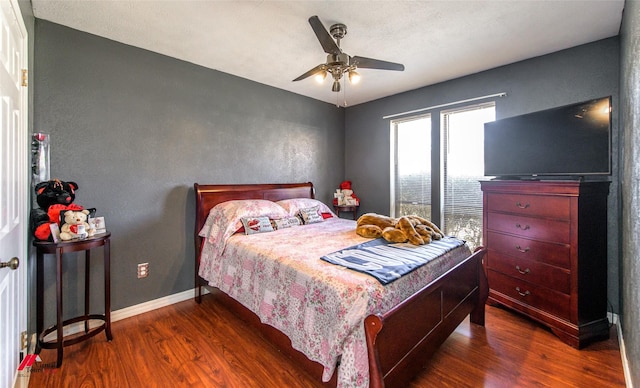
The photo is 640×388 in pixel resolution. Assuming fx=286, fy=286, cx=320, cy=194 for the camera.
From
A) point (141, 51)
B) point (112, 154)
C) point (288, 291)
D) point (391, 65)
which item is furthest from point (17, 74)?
point (391, 65)

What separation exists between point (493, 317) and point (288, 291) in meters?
2.02

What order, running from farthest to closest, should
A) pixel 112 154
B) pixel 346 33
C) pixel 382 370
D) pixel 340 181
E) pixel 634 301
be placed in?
pixel 340 181, pixel 112 154, pixel 346 33, pixel 634 301, pixel 382 370

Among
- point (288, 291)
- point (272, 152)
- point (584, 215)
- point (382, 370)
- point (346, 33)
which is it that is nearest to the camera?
point (382, 370)

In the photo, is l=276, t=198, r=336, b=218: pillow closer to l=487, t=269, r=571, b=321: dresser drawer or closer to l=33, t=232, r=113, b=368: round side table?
l=33, t=232, r=113, b=368: round side table

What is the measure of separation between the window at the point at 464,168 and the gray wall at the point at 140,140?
231 cm

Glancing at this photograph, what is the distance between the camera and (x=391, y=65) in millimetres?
2293

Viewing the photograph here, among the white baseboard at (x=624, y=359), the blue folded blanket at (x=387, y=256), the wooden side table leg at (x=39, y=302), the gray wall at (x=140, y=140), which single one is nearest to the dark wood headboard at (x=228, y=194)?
the gray wall at (x=140, y=140)

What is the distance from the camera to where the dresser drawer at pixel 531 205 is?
2.23m

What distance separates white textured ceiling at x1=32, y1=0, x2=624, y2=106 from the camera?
2.06 m

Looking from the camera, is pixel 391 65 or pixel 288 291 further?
pixel 391 65

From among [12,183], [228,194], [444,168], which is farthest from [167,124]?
[444,168]

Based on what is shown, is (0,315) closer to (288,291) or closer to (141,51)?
(288,291)

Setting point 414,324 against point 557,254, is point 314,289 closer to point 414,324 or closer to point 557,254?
point 414,324

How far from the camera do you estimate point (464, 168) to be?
3502 millimetres
